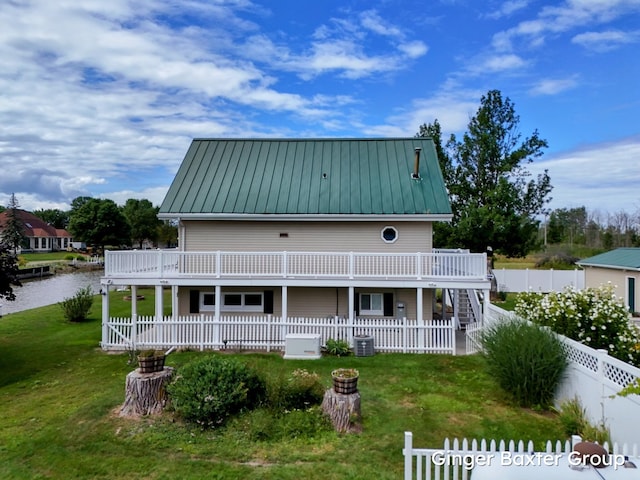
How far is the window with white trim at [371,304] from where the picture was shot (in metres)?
14.9

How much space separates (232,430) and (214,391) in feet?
2.42

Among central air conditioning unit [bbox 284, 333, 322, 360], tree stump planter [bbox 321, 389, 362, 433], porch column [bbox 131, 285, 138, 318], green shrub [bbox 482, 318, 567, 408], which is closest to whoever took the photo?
tree stump planter [bbox 321, 389, 362, 433]

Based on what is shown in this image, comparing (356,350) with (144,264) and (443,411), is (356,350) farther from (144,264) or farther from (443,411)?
(144,264)

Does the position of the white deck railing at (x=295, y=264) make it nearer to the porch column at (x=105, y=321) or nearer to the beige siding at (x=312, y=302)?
the porch column at (x=105, y=321)

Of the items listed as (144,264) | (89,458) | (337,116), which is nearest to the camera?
(89,458)

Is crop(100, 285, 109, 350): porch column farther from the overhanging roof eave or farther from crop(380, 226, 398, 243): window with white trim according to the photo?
crop(380, 226, 398, 243): window with white trim

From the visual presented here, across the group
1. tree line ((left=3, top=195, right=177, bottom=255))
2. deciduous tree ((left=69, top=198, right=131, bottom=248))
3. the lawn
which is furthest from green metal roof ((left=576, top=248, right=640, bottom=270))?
deciduous tree ((left=69, top=198, right=131, bottom=248))

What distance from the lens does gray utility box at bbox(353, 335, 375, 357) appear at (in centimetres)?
1227

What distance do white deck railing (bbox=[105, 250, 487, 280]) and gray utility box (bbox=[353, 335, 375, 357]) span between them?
2.07 metres

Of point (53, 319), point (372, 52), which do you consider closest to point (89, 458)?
point (53, 319)

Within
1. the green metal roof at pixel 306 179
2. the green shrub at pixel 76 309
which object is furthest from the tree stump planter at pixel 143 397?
the green shrub at pixel 76 309

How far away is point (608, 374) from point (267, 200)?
1154cm

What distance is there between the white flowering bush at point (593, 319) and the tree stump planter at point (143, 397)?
8.18m

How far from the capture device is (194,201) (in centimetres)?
1523
